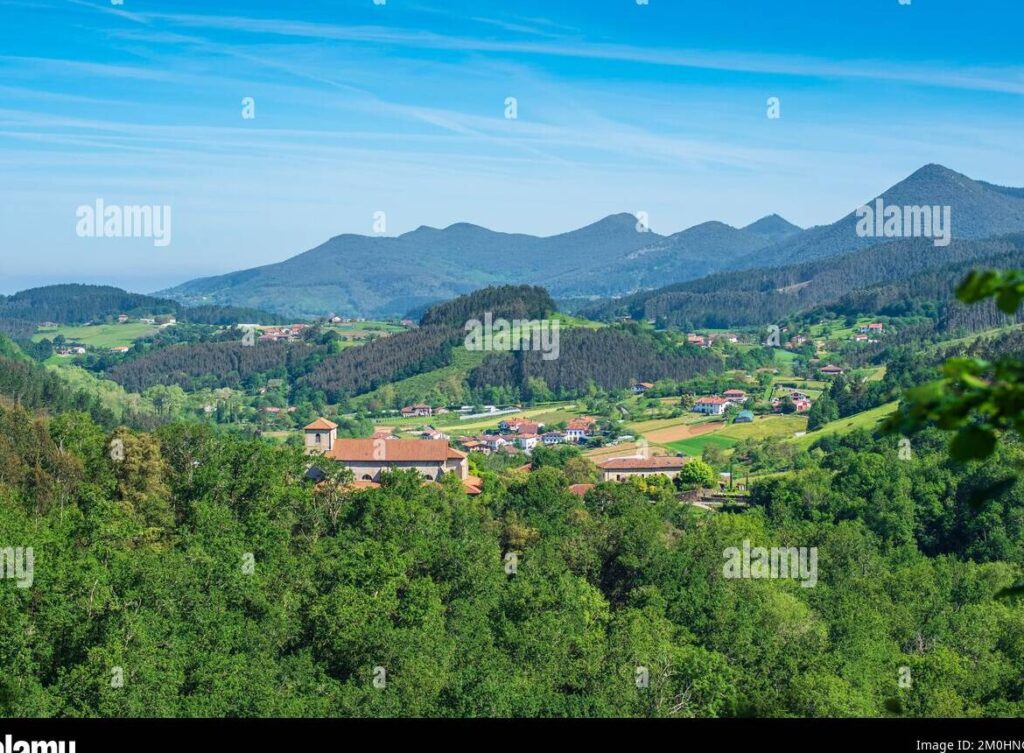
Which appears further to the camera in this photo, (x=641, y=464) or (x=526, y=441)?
(x=526, y=441)

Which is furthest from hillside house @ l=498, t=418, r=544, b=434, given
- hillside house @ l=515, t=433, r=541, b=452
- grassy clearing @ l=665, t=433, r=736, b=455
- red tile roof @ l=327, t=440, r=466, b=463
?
red tile roof @ l=327, t=440, r=466, b=463

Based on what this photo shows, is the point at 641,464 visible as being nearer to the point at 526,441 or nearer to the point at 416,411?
→ the point at 526,441

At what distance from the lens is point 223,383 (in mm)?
175000

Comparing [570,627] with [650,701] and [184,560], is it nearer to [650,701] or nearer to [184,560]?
[650,701]

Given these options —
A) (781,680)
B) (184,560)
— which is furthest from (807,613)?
(184,560)

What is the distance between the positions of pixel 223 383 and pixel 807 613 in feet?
486

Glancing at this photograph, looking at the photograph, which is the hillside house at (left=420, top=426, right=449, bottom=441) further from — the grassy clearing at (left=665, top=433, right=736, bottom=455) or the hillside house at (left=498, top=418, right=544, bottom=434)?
the grassy clearing at (left=665, top=433, right=736, bottom=455)

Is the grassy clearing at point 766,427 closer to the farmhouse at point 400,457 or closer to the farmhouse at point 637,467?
the farmhouse at point 637,467
